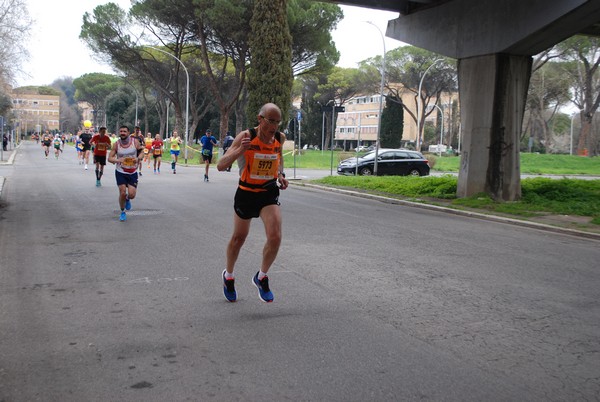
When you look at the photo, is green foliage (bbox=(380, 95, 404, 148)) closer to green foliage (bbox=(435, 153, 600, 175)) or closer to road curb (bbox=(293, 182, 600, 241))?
green foliage (bbox=(435, 153, 600, 175))

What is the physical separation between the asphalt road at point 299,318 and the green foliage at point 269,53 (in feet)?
60.8

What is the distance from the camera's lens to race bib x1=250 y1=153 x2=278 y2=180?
5250 mm

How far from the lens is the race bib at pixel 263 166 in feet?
17.2

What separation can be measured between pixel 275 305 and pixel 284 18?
2335 cm

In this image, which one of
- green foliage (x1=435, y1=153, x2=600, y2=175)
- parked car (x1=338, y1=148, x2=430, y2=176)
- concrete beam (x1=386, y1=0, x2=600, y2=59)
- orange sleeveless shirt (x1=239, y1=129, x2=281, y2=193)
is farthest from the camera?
green foliage (x1=435, y1=153, x2=600, y2=175)

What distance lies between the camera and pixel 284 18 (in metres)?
26.8

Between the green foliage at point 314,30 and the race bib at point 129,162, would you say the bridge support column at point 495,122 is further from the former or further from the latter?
the green foliage at point 314,30

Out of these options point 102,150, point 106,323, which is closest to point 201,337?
point 106,323

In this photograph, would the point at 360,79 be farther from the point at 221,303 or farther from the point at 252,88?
the point at 221,303

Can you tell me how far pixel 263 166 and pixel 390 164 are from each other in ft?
79.6

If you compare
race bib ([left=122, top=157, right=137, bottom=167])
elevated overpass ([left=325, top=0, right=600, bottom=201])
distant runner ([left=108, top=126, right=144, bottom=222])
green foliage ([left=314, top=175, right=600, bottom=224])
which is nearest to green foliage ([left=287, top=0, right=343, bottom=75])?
green foliage ([left=314, top=175, right=600, bottom=224])

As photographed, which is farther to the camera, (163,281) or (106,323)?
(163,281)

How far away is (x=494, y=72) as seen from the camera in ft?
51.4

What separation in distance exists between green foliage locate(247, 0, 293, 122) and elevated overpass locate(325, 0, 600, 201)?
11.0 metres
